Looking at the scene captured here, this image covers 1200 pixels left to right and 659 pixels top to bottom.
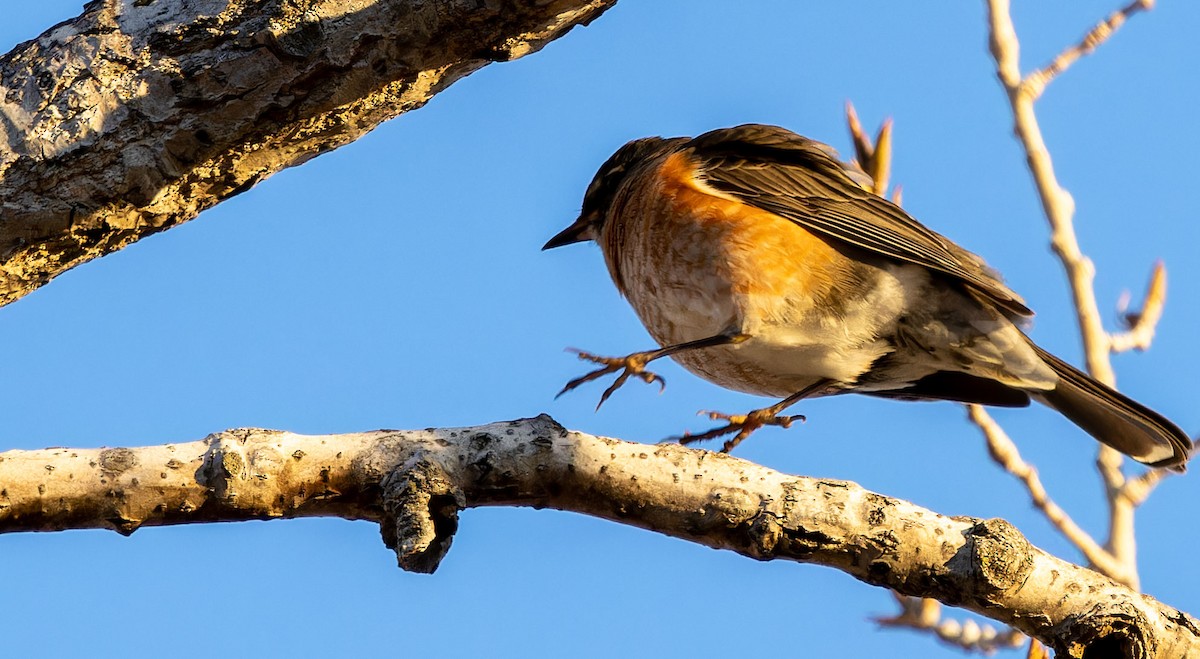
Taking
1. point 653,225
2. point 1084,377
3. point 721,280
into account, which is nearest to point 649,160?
point 653,225

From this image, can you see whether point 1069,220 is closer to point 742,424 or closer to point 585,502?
point 742,424

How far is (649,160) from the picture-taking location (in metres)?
5.13

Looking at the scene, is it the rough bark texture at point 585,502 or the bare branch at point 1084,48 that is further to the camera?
the bare branch at point 1084,48

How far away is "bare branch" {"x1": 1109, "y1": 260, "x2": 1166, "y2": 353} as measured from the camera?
4.34 m

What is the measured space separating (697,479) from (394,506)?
797 millimetres

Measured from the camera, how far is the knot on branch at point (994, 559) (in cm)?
294

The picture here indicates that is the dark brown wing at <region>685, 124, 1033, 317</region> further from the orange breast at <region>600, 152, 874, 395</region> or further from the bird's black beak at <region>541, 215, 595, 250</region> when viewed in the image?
the bird's black beak at <region>541, 215, 595, 250</region>

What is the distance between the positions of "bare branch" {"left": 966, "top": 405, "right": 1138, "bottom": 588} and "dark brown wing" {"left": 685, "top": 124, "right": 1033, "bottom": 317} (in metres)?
0.51

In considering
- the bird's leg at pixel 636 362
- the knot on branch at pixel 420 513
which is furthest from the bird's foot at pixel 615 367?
the knot on branch at pixel 420 513

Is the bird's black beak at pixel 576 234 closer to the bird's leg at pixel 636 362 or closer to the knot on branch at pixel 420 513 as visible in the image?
the bird's leg at pixel 636 362

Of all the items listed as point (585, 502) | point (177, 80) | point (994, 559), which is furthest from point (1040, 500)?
point (177, 80)

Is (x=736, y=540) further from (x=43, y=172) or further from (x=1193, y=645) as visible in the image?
(x=43, y=172)

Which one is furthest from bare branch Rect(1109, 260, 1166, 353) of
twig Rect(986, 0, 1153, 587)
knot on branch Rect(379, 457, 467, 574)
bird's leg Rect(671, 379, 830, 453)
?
knot on branch Rect(379, 457, 467, 574)

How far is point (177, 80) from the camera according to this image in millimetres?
3062
